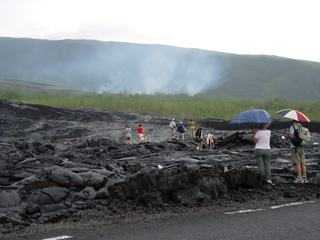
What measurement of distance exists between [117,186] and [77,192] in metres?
0.94

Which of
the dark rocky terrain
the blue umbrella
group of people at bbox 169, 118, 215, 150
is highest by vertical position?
the blue umbrella

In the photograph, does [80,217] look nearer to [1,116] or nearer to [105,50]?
Result: [1,116]

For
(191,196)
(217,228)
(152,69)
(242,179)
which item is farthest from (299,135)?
(152,69)

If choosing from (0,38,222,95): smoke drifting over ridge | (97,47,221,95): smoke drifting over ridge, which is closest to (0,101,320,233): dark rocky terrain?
(97,47,221,95): smoke drifting over ridge

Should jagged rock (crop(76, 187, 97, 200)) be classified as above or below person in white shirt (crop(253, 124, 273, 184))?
below

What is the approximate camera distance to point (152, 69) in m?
137

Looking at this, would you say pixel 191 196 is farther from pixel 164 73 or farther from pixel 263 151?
pixel 164 73

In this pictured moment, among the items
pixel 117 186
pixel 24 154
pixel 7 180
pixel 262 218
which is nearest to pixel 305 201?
pixel 262 218

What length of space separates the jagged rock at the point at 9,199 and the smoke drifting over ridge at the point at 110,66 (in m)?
111

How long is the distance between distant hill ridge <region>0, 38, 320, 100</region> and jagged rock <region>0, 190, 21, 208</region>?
10308 centimetres

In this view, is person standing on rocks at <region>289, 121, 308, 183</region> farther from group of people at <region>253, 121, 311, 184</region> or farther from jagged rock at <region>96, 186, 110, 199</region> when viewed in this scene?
Result: jagged rock at <region>96, 186, 110, 199</region>

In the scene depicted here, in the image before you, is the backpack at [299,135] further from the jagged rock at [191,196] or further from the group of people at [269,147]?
the jagged rock at [191,196]

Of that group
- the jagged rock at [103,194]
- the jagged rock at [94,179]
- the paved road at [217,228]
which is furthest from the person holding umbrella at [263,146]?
the jagged rock at [103,194]

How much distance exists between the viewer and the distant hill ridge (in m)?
125
